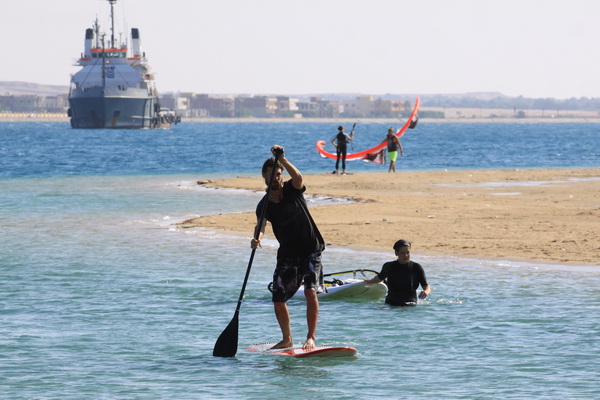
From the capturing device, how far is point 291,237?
10070mm

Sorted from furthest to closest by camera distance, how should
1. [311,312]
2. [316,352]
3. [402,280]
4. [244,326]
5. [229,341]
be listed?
[402,280] < [244,326] < [229,341] < [316,352] < [311,312]

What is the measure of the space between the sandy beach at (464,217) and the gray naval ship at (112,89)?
11726 centimetres

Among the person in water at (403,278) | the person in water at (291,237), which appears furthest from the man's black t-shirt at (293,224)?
the person in water at (403,278)

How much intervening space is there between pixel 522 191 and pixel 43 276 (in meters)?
17.4

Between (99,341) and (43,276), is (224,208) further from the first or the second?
(99,341)

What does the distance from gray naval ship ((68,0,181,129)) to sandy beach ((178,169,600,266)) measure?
4617 inches

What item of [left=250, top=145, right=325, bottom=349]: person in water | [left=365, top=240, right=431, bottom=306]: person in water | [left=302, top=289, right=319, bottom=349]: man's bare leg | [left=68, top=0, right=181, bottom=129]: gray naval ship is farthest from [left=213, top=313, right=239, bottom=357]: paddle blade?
[left=68, top=0, right=181, bottom=129]: gray naval ship

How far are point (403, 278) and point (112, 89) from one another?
456 feet

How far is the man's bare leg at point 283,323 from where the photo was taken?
10.4 m

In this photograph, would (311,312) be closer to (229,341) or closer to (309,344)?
(309,344)

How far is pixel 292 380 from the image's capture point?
32.8ft

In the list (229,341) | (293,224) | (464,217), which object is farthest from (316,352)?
(464,217)

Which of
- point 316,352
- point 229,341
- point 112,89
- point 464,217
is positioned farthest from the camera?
point 112,89

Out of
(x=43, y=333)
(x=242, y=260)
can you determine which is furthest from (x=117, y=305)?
(x=242, y=260)
